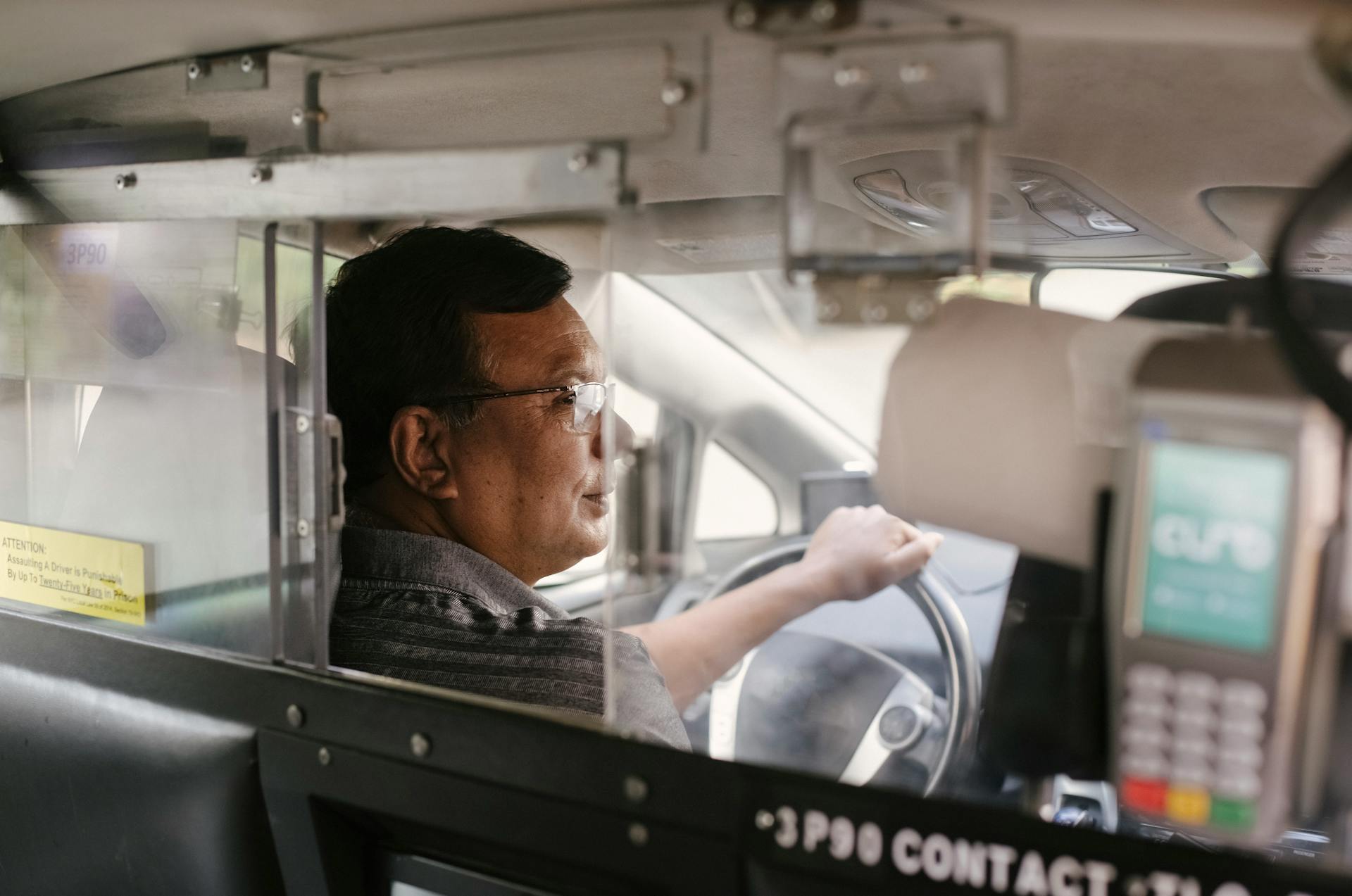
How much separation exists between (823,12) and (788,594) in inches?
20.5

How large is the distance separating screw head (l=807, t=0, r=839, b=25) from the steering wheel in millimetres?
426

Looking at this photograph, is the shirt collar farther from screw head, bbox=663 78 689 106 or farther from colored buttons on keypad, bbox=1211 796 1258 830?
colored buttons on keypad, bbox=1211 796 1258 830

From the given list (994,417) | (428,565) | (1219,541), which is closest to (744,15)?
(994,417)

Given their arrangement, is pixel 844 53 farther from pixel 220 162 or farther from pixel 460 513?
pixel 460 513

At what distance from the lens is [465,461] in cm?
175

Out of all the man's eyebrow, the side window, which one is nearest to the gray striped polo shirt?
the side window

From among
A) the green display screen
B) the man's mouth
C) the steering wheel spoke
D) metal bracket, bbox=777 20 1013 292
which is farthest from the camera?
the man's mouth

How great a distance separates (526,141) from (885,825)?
0.61 metres

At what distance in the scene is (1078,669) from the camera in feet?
2.78

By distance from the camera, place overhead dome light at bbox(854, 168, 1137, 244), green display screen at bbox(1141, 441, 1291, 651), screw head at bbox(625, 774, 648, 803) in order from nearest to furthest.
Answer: green display screen at bbox(1141, 441, 1291, 651)
screw head at bbox(625, 774, 648, 803)
overhead dome light at bbox(854, 168, 1137, 244)

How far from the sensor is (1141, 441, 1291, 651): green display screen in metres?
0.71

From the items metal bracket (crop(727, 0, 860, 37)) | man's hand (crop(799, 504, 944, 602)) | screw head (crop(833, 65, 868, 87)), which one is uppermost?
metal bracket (crop(727, 0, 860, 37))

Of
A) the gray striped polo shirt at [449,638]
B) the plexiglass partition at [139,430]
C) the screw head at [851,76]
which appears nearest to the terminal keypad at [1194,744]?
the screw head at [851,76]

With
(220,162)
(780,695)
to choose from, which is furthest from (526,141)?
(780,695)
